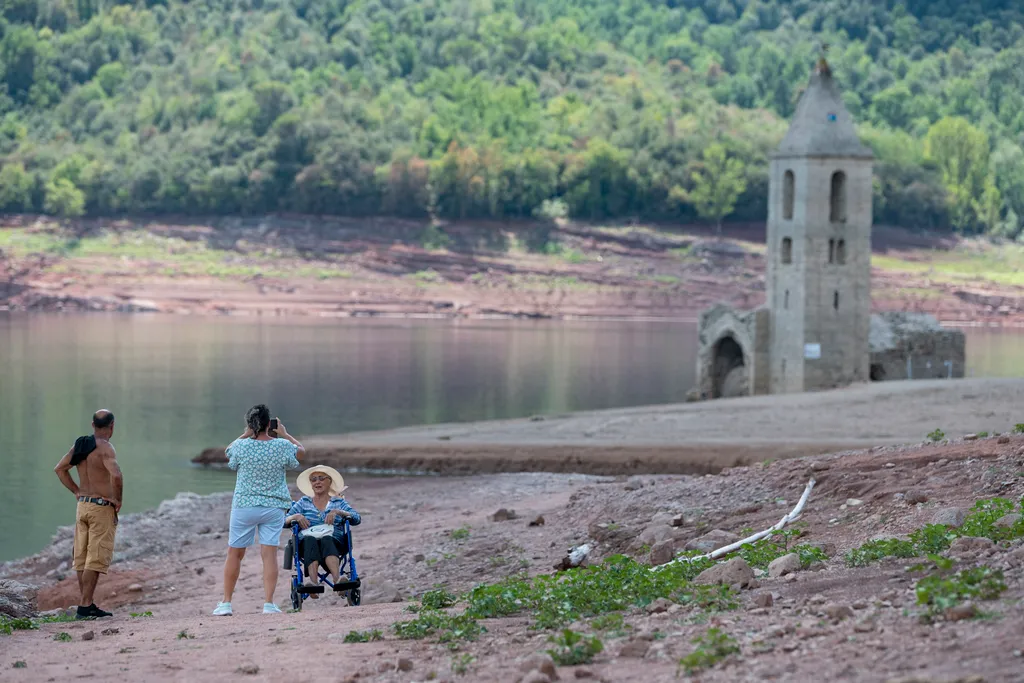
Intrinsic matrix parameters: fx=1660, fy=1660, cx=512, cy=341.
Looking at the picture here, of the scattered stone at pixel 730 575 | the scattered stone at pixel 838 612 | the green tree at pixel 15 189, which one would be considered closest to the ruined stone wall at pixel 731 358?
the scattered stone at pixel 730 575

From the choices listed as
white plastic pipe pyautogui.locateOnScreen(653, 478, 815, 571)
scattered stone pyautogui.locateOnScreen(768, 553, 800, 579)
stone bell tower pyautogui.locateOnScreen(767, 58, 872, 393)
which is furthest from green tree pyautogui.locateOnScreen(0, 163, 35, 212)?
scattered stone pyautogui.locateOnScreen(768, 553, 800, 579)

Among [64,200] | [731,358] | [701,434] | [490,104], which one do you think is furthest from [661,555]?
[490,104]

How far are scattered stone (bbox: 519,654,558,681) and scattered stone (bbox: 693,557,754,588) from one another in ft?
5.07

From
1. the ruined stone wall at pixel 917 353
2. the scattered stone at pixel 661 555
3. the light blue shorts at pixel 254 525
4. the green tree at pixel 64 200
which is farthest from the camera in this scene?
the green tree at pixel 64 200

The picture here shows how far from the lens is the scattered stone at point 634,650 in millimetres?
7824

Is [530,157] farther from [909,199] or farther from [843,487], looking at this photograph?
Answer: [843,487]

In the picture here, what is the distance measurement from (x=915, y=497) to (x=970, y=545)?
83.8 inches

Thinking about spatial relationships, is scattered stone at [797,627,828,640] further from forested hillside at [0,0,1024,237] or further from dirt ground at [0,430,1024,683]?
forested hillside at [0,0,1024,237]

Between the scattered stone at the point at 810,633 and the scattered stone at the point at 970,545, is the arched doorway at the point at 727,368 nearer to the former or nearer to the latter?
the scattered stone at the point at 970,545

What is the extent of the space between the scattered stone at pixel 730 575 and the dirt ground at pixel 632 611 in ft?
0.36

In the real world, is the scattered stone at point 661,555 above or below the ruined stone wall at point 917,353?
above

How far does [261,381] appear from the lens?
169ft

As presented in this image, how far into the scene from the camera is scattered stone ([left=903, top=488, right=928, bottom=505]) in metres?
10.9

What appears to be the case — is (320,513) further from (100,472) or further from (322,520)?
(100,472)
